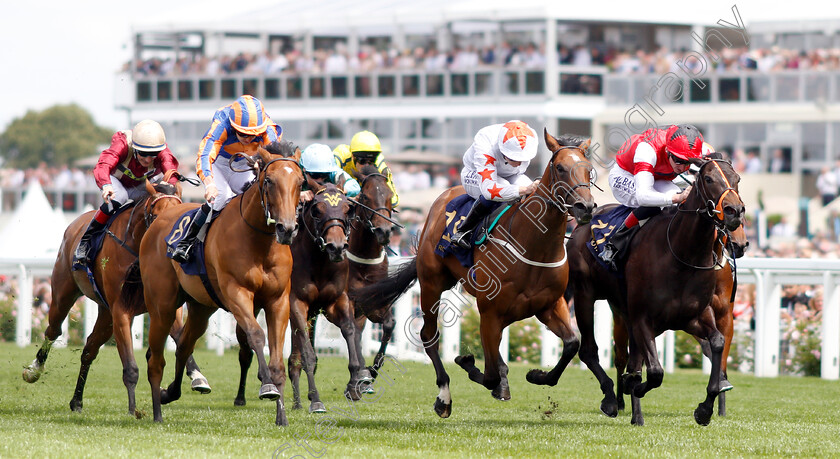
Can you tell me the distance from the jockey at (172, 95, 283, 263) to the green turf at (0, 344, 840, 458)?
1207 millimetres

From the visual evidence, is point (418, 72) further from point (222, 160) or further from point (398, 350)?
point (222, 160)

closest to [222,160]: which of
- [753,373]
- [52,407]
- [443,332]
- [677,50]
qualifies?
[52,407]

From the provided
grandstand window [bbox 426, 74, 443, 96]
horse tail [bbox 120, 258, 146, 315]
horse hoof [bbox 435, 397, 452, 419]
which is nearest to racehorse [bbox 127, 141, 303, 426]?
horse tail [bbox 120, 258, 146, 315]

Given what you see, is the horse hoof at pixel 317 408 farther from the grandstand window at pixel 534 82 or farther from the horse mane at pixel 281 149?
the grandstand window at pixel 534 82

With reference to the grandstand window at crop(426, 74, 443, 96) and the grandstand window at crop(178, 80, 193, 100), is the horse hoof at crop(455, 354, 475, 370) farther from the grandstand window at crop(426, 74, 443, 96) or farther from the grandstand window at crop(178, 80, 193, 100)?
the grandstand window at crop(178, 80, 193, 100)

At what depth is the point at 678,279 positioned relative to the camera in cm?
698

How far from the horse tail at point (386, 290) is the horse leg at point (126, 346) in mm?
1655

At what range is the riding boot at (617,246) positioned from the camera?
293 inches

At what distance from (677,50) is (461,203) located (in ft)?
68.4

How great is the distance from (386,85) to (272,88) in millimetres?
2729

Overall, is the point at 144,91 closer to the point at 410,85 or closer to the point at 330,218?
the point at 410,85

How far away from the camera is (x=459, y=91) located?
2648cm

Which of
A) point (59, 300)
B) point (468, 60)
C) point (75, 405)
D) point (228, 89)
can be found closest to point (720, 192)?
point (75, 405)

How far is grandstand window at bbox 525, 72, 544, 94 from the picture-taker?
2575 centimetres
